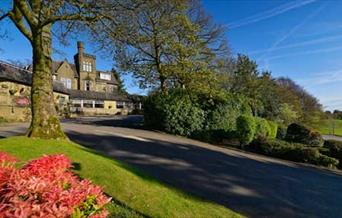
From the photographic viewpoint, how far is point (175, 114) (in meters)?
20.4

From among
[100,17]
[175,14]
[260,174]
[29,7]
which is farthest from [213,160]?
[175,14]

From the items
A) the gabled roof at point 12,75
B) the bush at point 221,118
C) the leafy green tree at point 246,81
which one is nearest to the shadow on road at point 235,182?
the bush at point 221,118

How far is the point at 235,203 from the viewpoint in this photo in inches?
278

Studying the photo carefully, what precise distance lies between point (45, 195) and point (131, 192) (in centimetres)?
405

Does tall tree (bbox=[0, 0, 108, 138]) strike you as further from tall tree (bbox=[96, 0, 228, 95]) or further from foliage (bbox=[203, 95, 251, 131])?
foliage (bbox=[203, 95, 251, 131])

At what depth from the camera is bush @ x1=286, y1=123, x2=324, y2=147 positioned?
882 inches

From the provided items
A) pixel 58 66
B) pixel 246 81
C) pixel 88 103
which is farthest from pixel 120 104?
pixel 246 81

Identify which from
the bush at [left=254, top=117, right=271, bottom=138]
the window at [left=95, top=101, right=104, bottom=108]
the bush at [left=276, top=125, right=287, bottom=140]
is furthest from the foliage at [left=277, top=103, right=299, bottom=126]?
the window at [left=95, top=101, right=104, bottom=108]

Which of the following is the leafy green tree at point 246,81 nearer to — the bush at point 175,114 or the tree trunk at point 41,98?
the bush at point 175,114

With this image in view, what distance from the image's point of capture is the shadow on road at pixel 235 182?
281 inches

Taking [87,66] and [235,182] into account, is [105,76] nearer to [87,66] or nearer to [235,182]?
[87,66]

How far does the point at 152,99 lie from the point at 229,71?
13.2 m

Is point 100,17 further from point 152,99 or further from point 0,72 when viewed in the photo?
point 0,72

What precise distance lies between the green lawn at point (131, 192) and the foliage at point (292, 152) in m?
12.2
